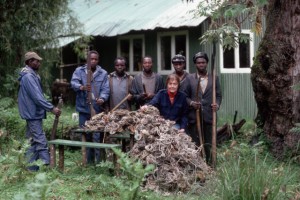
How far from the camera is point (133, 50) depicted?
2002 cm

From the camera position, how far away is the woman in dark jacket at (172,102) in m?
8.59

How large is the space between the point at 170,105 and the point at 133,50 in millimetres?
11504

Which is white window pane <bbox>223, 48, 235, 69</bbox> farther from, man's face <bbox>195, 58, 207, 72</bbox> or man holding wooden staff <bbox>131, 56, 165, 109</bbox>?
man's face <bbox>195, 58, 207, 72</bbox>

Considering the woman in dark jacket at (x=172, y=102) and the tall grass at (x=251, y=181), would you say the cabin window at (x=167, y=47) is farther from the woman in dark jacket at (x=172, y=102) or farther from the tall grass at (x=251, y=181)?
the tall grass at (x=251, y=181)

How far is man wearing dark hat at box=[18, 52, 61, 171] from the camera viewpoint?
8688 millimetres

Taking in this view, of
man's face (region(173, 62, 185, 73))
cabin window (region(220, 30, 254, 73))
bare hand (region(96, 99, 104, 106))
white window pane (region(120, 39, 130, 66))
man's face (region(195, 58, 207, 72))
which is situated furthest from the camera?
white window pane (region(120, 39, 130, 66))

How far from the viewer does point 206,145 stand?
30.2 feet

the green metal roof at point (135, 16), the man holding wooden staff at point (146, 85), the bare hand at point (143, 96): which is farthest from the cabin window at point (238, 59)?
the bare hand at point (143, 96)

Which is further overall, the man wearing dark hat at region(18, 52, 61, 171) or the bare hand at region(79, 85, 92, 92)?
the bare hand at region(79, 85, 92, 92)

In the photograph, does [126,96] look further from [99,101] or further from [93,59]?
[93,59]

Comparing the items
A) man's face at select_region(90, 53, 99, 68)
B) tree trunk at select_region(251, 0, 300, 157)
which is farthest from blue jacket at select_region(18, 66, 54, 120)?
tree trunk at select_region(251, 0, 300, 157)

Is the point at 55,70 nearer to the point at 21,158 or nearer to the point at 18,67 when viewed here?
the point at 18,67

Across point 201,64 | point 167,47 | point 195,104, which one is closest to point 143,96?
point 195,104

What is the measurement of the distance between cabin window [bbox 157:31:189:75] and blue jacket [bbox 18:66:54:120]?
31.7ft
